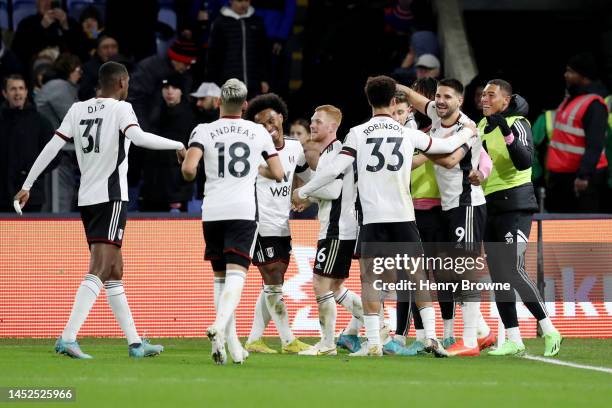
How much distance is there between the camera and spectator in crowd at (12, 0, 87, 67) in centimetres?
1931

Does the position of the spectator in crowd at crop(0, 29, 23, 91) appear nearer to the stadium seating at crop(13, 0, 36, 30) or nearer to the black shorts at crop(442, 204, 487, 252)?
the stadium seating at crop(13, 0, 36, 30)

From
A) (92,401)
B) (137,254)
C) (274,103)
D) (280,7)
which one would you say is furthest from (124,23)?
(92,401)

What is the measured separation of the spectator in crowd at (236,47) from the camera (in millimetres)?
18266

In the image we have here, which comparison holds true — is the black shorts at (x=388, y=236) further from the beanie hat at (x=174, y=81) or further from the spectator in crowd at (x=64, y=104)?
the spectator in crowd at (x=64, y=104)

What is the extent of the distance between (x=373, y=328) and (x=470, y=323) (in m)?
1.05

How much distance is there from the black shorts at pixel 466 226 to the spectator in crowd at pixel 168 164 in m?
4.94

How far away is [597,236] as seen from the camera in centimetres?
1527

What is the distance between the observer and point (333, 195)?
12625 mm

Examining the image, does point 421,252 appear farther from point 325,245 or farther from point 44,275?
point 44,275

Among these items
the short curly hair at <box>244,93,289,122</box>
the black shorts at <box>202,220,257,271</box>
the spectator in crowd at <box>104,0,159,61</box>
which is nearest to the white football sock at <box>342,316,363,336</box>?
the short curly hair at <box>244,93,289,122</box>

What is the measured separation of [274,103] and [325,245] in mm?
1391

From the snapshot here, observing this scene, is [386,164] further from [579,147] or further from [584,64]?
[579,147]

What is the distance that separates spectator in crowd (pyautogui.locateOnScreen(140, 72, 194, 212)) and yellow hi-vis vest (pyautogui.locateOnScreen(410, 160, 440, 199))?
4469 mm

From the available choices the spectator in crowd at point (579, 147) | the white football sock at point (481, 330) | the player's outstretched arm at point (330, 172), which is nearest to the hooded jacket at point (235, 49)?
the spectator in crowd at point (579, 147)
